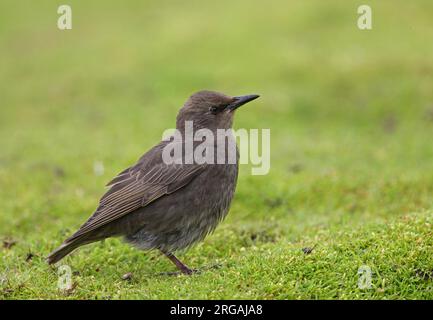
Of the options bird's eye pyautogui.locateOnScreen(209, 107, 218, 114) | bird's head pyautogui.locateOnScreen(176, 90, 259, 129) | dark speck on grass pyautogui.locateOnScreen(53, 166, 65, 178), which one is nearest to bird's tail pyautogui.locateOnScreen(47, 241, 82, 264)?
bird's head pyautogui.locateOnScreen(176, 90, 259, 129)

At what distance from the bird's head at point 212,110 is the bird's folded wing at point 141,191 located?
695mm

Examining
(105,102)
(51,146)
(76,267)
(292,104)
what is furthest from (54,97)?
(76,267)

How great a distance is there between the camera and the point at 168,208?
6.97 metres

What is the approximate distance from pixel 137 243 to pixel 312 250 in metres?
1.80

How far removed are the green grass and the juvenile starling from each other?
40 centimetres

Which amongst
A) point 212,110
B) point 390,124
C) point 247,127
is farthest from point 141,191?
point 390,124

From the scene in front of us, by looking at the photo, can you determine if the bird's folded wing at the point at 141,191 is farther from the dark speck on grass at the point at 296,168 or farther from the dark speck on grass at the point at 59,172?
the dark speck on grass at the point at 59,172

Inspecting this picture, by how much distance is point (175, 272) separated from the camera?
7176 mm

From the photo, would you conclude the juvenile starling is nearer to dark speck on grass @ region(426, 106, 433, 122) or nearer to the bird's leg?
the bird's leg

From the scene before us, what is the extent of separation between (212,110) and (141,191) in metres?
1.26

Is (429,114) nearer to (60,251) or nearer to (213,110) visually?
(213,110)

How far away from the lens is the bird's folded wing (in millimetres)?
6910

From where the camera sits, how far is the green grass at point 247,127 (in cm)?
649
